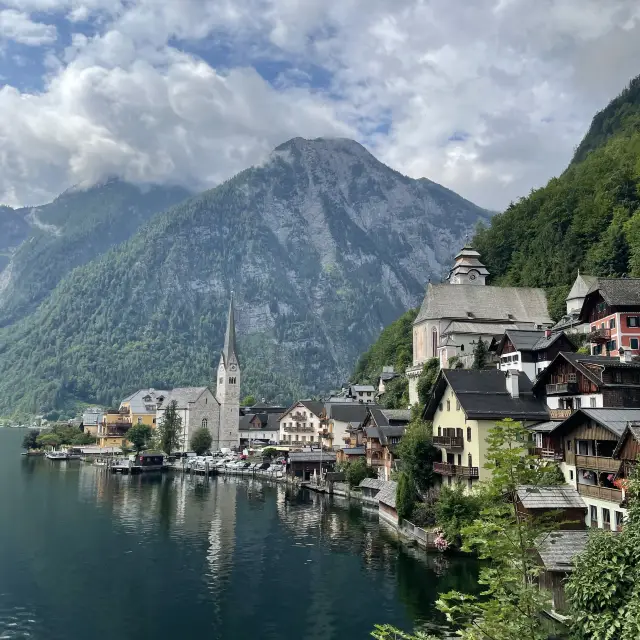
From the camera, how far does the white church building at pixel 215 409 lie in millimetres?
150250

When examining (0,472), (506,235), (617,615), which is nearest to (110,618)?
(617,615)

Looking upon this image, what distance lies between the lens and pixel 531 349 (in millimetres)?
61562

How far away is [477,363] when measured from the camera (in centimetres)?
7719

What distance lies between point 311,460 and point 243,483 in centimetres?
1180

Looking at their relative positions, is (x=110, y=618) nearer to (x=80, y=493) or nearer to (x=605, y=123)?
(x=80, y=493)

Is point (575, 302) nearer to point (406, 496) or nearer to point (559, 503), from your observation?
point (406, 496)

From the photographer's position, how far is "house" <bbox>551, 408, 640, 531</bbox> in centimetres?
3794

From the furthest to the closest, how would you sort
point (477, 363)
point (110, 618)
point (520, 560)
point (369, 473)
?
point (369, 473) → point (477, 363) → point (110, 618) → point (520, 560)

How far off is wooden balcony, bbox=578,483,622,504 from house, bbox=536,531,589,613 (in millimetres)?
3936

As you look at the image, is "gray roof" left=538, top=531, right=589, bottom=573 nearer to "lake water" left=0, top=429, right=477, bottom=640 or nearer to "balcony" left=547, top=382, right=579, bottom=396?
"lake water" left=0, top=429, right=477, bottom=640

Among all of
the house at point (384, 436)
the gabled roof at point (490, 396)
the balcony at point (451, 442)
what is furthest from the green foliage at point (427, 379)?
the gabled roof at point (490, 396)

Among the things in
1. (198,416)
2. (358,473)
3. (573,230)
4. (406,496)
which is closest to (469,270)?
(573,230)

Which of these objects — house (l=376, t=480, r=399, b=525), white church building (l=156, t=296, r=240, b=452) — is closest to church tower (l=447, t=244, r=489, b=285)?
house (l=376, t=480, r=399, b=525)

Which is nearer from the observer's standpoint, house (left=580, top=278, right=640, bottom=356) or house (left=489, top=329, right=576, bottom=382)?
house (left=489, top=329, right=576, bottom=382)
